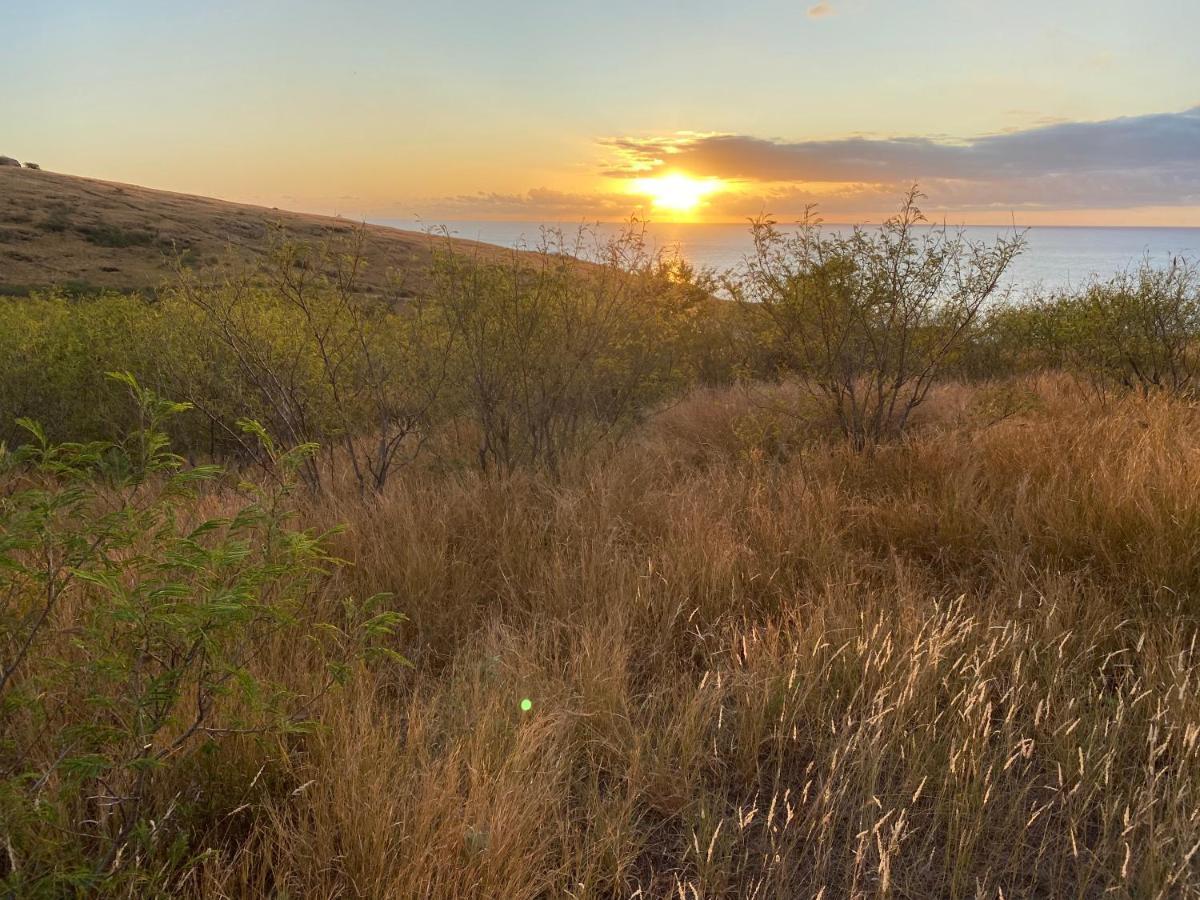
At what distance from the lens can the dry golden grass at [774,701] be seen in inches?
72.4

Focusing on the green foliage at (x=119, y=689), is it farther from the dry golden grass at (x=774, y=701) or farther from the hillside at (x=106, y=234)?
the hillside at (x=106, y=234)

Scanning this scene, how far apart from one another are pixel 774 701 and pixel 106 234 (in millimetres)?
37438

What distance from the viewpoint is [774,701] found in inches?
98.3

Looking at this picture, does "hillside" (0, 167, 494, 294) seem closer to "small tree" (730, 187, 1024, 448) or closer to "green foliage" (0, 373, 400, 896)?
"small tree" (730, 187, 1024, 448)

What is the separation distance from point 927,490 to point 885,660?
7.74 ft

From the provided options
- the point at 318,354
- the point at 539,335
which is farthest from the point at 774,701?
the point at 318,354

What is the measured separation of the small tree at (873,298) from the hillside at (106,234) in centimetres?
1580

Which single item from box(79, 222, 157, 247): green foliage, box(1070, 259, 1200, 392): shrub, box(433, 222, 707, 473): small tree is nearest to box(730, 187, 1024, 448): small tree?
box(433, 222, 707, 473): small tree

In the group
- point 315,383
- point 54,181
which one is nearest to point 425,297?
point 315,383

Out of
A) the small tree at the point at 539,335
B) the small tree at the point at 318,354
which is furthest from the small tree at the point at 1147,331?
the small tree at the point at 318,354

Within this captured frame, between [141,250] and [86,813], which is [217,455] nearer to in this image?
[86,813]

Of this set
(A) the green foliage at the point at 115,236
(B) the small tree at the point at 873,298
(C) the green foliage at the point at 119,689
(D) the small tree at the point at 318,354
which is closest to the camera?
(C) the green foliage at the point at 119,689

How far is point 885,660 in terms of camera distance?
8.08ft

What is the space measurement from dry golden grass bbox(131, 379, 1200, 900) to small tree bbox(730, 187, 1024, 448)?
74.0 inches
